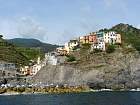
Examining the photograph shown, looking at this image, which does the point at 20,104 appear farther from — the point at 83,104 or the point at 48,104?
the point at 83,104

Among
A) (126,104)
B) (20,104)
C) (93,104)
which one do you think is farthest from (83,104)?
(20,104)

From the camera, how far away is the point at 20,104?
132 metres

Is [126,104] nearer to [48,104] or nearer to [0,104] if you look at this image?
[48,104]

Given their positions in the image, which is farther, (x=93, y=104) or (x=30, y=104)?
(x=30, y=104)

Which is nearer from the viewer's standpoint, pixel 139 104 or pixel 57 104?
pixel 139 104

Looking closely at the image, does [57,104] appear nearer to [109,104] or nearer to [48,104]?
[48,104]

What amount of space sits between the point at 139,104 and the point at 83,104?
1571cm

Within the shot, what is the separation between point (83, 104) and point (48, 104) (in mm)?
12684

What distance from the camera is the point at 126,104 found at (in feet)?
389

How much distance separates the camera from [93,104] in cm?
12281

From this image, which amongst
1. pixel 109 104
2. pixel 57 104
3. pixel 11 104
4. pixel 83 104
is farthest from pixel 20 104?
Answer: pixel 109 104

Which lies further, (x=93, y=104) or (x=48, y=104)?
(x=48, y=104)

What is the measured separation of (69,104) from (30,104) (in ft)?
43.5

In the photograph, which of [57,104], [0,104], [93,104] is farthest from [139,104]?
A: [0,104]
